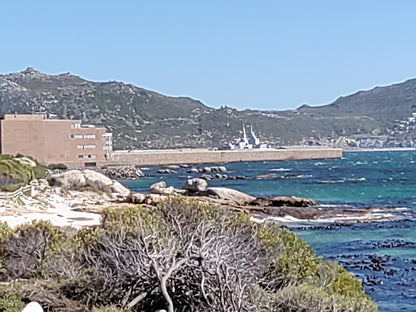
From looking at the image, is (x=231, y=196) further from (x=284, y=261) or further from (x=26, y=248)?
(x=284, y=261)

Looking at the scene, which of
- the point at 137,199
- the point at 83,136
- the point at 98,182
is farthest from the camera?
the point at 83,136

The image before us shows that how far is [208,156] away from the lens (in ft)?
400

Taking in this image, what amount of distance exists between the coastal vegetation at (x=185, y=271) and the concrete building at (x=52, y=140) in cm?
7395

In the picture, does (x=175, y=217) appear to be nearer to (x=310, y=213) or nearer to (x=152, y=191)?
(x=310, y=213)

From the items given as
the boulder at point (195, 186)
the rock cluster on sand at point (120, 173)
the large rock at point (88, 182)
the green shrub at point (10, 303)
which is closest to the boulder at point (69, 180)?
the large rock at point (88, 182)

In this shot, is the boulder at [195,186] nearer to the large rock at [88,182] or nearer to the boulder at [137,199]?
the large rock at [88,182]

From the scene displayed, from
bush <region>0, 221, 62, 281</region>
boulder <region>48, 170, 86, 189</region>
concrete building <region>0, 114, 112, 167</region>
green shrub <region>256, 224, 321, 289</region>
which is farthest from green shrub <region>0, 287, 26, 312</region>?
concrete building <region>0, 114, 112, 167</region>

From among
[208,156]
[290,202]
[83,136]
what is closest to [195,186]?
[290,202]

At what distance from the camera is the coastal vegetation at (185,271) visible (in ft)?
31.4

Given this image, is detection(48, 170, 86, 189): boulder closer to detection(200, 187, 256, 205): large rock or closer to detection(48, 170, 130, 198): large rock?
detection(48, 170, 130, 198): large rock

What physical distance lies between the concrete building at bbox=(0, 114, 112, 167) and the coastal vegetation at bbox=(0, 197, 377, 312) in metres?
73.9

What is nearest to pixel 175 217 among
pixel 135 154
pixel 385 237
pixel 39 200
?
pixel 385 237

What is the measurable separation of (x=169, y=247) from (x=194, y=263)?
0.65m

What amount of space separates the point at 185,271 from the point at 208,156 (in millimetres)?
112112
